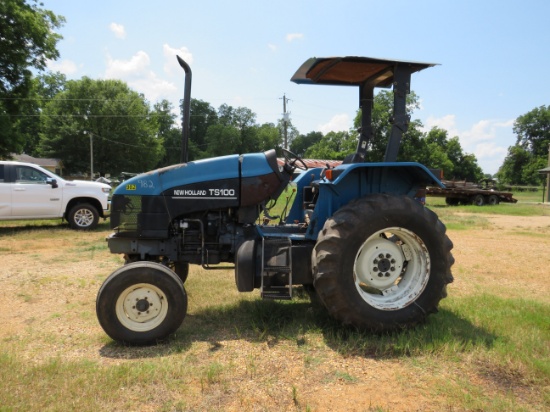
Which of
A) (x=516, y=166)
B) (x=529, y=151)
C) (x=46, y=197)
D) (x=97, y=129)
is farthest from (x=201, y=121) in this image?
(x=46, y=197)

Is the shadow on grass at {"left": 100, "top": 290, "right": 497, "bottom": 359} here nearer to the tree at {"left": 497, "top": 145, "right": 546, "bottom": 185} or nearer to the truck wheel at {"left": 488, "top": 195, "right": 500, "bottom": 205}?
the truck wheel at {"left": 488, "top": 195, "right": 500, "bottom": 205}

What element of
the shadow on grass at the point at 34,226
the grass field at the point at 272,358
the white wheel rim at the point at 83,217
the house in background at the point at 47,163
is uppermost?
the house in background at the point at 47,163

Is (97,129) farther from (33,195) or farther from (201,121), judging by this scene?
(33,195)

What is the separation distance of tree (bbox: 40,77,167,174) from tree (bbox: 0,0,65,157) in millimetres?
27810

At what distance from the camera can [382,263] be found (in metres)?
4.25

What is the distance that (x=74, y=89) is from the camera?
4703 centimetres

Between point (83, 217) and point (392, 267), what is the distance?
9.53 meters

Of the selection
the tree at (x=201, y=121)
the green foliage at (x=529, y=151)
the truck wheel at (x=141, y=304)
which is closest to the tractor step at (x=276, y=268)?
the truck wheel at (x=141, y=304)

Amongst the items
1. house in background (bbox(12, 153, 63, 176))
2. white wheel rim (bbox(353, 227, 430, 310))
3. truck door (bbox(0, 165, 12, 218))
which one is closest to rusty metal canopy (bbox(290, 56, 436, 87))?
white wheel rim (bbox(353, 227, 430, 310))

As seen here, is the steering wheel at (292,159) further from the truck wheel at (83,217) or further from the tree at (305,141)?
the tree at (305,141)

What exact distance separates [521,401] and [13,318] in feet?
15.9

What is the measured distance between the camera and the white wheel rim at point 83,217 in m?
11.3

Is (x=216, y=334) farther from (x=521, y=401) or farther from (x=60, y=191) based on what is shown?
(x=60, y=191)

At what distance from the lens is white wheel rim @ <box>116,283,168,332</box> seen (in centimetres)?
383
